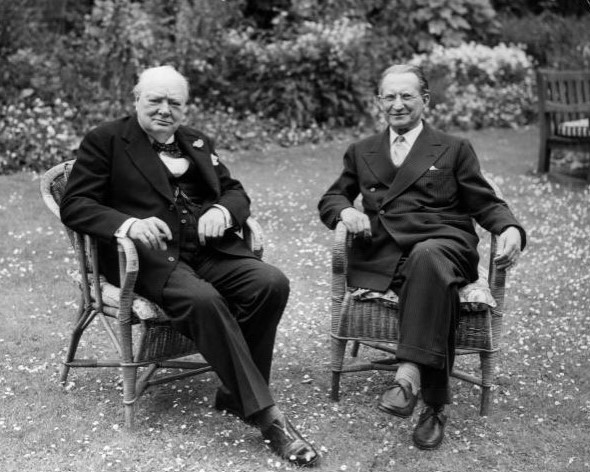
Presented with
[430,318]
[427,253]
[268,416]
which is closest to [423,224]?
[427,253]

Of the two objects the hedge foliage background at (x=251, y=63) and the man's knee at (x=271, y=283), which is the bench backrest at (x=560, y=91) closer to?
the hedge foliage background at (x=251, y=63)

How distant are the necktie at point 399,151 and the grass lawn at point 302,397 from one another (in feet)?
3.54

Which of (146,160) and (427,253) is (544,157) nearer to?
(427,253)

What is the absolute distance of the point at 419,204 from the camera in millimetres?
3850

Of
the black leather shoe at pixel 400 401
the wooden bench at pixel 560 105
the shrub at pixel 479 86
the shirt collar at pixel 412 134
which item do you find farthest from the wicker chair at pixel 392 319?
the shrub at pixel 479 86

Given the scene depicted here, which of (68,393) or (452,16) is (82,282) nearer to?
(68,393)

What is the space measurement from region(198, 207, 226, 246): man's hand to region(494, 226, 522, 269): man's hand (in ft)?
3.89

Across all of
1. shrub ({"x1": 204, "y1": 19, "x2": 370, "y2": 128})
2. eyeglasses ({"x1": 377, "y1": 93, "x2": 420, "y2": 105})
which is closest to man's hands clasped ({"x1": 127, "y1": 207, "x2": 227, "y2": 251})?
eyeglasses ({"x1": 377, "y1": 93, "x2": 420, "y2": 105})

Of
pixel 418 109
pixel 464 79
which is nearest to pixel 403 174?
pixel 418 109

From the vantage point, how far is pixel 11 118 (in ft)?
27.4

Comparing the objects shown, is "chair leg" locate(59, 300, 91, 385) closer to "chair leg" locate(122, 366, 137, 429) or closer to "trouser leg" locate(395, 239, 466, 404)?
"chair leg" locate(122, 366, 137, 429)

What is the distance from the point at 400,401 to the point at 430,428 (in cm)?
32

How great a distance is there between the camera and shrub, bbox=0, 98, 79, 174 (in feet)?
26.9

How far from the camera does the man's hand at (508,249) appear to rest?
357 centimetres
